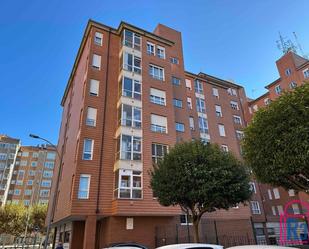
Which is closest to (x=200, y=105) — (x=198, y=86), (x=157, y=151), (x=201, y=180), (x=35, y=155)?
(x=198, y=86)

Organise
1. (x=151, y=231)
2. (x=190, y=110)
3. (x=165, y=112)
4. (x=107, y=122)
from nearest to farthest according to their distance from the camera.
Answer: (x=151, y=231) → (x=107, y=122) → (x=165, y=112) → (x=190, y=110)

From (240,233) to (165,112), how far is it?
14.4 meters

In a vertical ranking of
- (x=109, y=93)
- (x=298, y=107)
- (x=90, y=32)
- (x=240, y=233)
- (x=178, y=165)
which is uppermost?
(x=90, y=32)

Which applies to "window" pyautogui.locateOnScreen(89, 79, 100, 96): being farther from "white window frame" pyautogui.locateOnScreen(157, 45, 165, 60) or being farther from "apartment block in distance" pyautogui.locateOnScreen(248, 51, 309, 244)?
"apartment block in distance" pyautogui.locateOnScreen(248, 51, 309, 244)

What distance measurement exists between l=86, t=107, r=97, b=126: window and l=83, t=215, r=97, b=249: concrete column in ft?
25.8

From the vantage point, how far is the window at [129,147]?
19984mm

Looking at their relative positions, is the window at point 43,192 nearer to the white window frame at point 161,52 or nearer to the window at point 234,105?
the window at point 234,105

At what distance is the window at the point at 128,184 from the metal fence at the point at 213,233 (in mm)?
3535

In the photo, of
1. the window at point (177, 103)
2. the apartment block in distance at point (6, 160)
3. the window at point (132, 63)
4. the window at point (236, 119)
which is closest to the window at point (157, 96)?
the window at point (132, 63)

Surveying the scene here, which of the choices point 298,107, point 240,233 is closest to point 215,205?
point 298,107

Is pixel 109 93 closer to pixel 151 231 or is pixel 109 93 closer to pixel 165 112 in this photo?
pixel 165 112

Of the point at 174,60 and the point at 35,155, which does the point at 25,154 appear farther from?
the point at 174,60

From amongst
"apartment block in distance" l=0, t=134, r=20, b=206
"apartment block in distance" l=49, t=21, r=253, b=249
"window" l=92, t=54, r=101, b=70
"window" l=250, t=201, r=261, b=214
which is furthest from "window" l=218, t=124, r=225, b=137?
"apartment block in distance" l=0, t=134, r=20, b=206

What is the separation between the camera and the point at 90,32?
2552 centimetres
